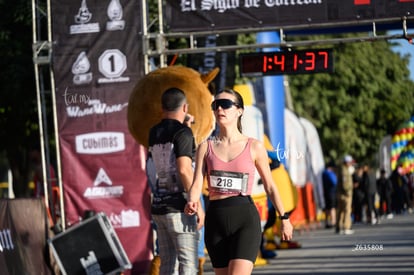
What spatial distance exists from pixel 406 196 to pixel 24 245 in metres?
24.3

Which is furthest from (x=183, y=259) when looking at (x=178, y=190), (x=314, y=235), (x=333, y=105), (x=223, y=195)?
(x=333, y=105)

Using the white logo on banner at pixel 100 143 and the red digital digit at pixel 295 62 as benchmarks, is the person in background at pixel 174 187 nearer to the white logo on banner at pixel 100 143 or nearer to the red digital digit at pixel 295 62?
the red digital digit at pixel 295 62

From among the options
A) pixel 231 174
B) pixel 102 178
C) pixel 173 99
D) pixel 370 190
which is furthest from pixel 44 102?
pixel 370 190

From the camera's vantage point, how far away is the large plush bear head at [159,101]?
1286 centimetres

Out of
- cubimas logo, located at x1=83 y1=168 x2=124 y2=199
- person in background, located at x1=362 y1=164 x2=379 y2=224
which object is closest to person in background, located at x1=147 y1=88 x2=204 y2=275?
cubimas logo, located at x1=83 y1=168 x2=124 y2=199

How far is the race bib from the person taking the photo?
841 cm

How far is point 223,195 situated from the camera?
845cm

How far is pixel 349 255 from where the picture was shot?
1756 centimetres

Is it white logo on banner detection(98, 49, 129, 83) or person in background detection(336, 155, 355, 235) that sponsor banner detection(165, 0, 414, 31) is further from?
person in background detection(336, 155, 355, 235)

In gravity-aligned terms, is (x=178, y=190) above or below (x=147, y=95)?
below

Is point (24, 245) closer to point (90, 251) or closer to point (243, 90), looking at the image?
point (90, 251)

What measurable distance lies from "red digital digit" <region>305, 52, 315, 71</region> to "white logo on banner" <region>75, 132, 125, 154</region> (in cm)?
266

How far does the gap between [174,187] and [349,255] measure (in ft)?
25.3

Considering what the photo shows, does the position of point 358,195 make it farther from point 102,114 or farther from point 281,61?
point 102,114
